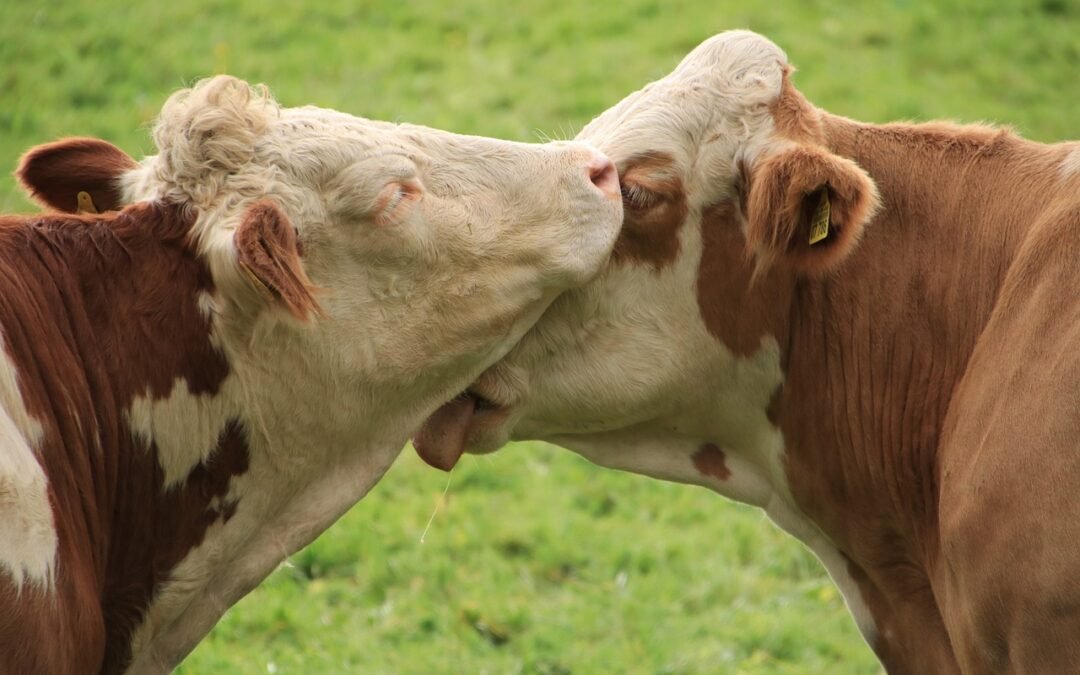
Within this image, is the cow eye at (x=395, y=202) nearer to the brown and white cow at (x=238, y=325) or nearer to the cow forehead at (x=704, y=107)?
the brown and white cow at (x=238, y=325)

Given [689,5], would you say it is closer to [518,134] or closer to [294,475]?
[518,134]

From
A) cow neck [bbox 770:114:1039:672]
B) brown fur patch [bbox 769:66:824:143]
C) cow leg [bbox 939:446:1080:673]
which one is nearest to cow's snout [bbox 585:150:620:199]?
brown fur patch [bbox 769:66:824:143]

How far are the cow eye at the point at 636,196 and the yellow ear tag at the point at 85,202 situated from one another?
1540mm

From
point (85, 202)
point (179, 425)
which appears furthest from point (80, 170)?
point (179, 425)

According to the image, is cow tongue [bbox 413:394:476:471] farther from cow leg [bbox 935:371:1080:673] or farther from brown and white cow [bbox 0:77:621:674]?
cow leg [bbox 935:371:1080:673]

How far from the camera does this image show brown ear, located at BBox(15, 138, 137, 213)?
4156 mm

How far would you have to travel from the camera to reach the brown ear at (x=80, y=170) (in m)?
4.16

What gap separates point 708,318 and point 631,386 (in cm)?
31

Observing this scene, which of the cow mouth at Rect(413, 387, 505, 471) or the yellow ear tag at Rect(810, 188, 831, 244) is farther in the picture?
the cow mouth at Rect(413, 387, 505, 471)

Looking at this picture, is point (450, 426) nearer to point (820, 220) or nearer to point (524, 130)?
point (820, 220)

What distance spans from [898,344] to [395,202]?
1.53 metres

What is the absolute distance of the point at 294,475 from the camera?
3975 millimetres

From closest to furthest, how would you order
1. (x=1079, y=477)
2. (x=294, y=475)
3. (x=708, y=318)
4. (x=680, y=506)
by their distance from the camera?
1. (x=1079, y=477)
2. (x=294, y=475)
3. (x=708, y=318)
4. (x=680, y=506)

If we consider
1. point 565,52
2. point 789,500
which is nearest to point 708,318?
point 789,500
